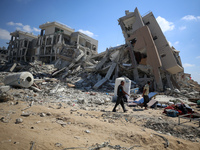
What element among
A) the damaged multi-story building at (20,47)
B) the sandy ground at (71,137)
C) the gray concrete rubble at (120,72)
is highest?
the damaged multi-story building at (20,47)

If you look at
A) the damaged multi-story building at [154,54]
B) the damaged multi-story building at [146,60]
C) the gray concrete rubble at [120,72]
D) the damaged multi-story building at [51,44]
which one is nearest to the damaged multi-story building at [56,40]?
the damaged multi-story building at [51,44]

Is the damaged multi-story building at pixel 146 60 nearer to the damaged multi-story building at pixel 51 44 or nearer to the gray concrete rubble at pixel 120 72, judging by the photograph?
the gray concrete rubble at pixel 120 72

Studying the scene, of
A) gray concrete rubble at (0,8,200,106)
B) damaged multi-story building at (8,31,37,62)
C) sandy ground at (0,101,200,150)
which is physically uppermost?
damaged multi-story building at (8,31,37,62)

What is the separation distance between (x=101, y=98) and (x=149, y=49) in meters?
7.86

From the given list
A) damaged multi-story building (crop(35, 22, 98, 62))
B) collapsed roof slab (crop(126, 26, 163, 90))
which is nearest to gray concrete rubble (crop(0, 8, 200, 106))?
collapsed roof slab (crop(126, 26, 163, 90))

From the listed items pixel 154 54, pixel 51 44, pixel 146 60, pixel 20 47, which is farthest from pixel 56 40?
pixel 154 54

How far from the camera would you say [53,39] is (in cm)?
3097

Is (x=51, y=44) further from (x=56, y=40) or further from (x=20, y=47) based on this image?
(x=20, y=47)

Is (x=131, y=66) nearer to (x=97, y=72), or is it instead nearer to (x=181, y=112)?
(x=97, y=72)

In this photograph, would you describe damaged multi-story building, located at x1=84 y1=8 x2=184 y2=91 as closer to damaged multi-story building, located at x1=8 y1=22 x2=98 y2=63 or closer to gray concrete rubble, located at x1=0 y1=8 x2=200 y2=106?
gray concrete rubble, located at x1=0 y1=8 x2=200 y2=106

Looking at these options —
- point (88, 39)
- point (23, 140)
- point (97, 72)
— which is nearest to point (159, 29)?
point (97, 72)

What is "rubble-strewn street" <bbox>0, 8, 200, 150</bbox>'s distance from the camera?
2340mm

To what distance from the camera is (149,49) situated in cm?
1162

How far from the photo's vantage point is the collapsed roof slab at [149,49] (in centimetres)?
1112
